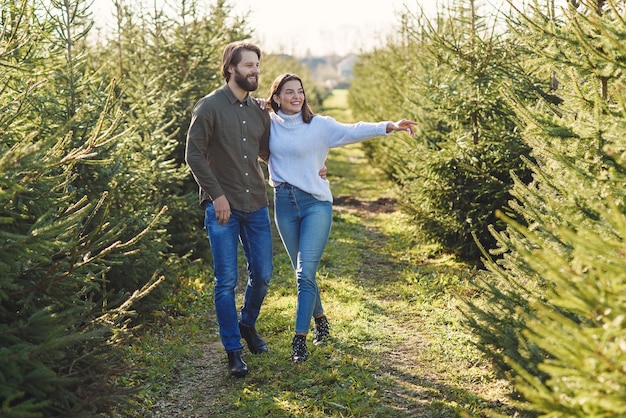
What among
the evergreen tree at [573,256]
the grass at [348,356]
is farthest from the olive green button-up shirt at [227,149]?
the evergreen tree at [573,256]

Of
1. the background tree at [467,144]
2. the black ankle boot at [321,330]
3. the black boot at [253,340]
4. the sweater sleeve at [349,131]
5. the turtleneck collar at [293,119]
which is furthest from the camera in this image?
the background tree at [467,144]

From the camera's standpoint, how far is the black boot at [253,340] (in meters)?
5.09

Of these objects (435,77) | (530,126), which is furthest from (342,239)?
(530,126)

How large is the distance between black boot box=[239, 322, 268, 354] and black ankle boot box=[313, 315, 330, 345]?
1.66 ft

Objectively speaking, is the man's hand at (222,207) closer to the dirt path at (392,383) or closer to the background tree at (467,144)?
the dirt path at (392,383)

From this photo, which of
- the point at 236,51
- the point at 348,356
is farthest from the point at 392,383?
the point at 236,51

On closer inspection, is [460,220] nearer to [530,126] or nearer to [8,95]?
[530,126]

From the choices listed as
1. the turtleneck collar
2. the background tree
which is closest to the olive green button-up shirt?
the turtleneck collar

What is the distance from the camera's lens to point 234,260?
4.61 metres

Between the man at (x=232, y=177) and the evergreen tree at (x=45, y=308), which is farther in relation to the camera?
the man at (x=232, y=177)

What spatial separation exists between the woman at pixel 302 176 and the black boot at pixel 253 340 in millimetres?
386

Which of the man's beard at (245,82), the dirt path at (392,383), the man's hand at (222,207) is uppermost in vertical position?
the man's beard at (245,82)

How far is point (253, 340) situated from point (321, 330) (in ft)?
2.20

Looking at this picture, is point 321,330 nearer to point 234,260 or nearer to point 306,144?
point 234,260
